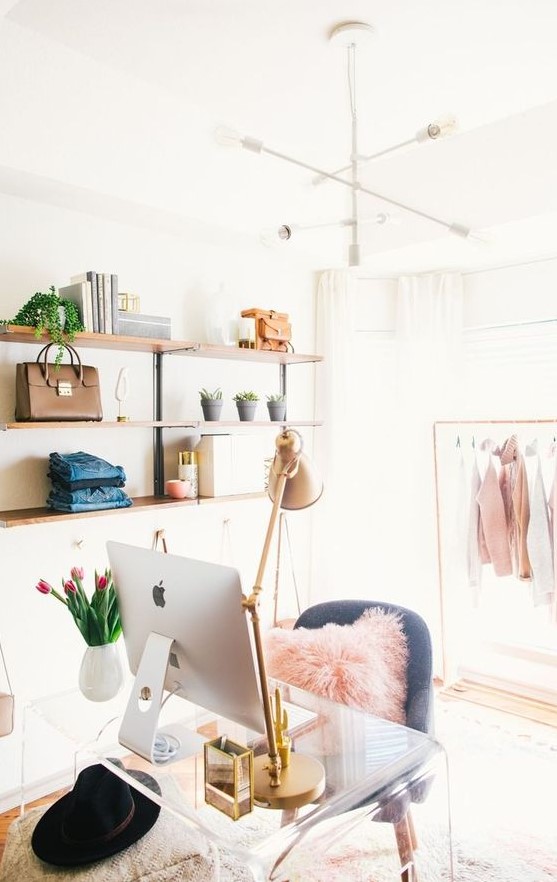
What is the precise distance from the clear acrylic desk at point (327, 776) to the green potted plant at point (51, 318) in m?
1.30

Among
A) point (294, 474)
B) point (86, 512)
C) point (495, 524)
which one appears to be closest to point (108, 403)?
point (86, 512)

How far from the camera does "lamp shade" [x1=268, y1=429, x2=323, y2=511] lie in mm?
1443

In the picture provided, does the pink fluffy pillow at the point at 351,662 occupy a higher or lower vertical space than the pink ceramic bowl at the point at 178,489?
lower

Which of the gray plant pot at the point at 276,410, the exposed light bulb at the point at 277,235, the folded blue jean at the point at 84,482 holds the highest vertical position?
the exposed light bulb at the point at 277,235

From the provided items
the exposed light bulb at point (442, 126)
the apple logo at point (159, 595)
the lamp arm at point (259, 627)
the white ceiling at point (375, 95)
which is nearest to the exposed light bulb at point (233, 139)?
the exposed light bulb at point (442, 126)

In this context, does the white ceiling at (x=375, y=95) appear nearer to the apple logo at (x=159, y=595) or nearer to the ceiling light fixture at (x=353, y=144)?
the ceiling light fixture at (x=353, y=144)

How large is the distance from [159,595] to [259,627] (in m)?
0.40

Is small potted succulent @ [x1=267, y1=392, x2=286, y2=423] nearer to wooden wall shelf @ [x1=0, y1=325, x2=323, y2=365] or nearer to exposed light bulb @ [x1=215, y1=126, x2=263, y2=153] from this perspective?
wooden wall shelf @ [x1=0, y1=325, x2=323, y2=365]

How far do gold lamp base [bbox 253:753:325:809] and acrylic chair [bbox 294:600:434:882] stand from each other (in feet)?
0.61

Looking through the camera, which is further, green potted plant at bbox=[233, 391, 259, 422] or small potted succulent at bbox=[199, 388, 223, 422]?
green potted plant at bbox=[233, 391, 259, 422]

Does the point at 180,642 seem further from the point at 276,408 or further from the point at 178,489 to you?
the point at 276,408

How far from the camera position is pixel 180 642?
1634 mm

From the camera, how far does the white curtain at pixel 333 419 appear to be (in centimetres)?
396

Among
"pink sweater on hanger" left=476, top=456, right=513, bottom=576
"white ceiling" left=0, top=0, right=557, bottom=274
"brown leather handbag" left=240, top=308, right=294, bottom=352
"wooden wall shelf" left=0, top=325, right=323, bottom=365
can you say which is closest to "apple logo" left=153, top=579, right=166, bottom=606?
"wooden wall shelf" left=0, top=325, right=323, bottom=365
